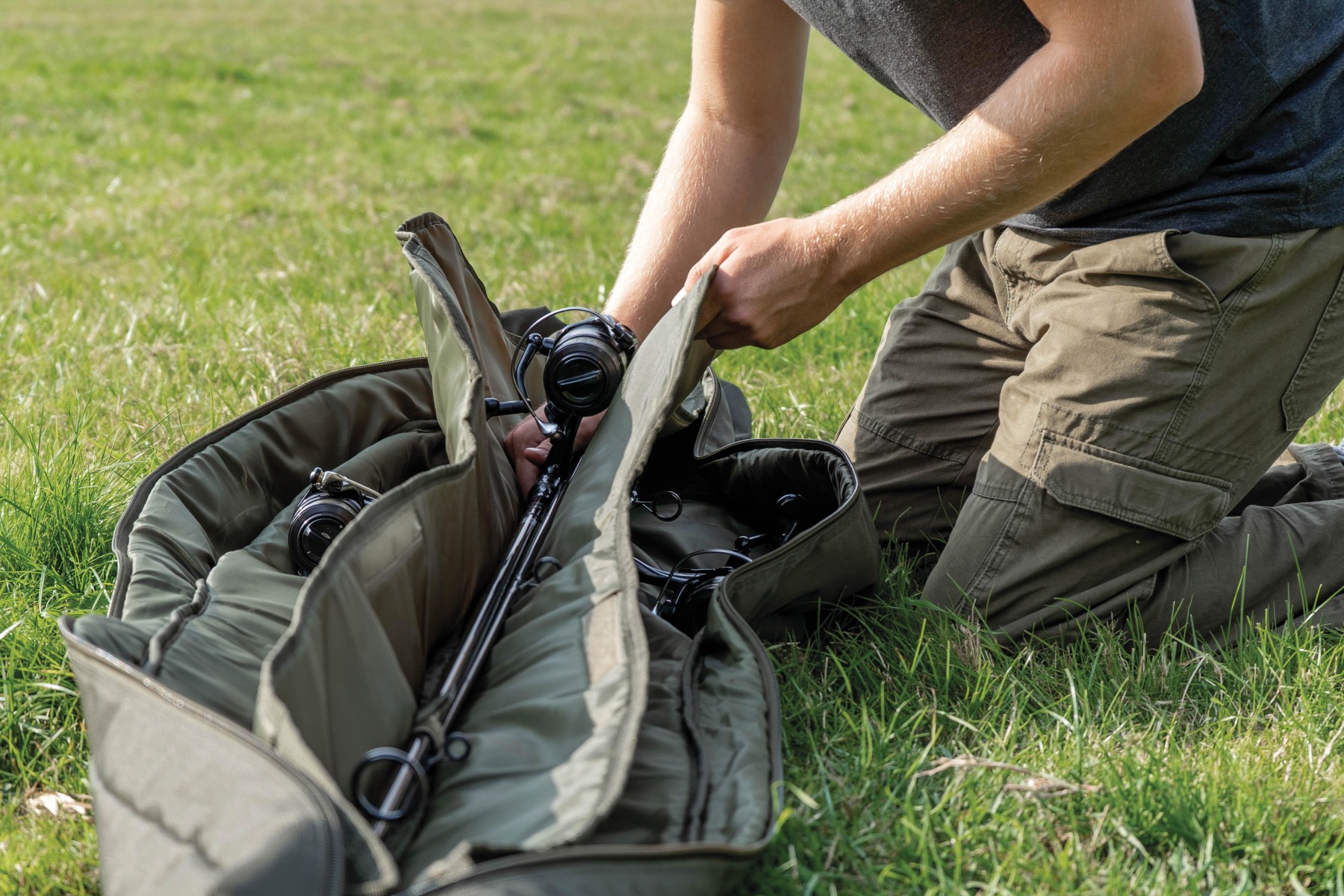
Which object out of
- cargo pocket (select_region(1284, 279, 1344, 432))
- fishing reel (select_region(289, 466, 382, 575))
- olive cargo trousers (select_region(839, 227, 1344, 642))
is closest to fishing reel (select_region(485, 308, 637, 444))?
fishing reel (select_region(289, 466, 382, 575))

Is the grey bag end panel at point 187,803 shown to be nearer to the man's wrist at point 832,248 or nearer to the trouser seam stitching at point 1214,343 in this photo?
the man's wrist at point 832,248

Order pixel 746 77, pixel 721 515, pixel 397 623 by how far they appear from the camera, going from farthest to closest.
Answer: pixel 746 77, pixel 721 515, pixel 397 623

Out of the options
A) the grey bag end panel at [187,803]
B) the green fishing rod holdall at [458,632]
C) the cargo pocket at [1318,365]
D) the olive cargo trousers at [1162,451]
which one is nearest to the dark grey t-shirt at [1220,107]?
the olive cargo trousers at [1162,451]

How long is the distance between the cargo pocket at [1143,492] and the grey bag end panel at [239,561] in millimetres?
1452

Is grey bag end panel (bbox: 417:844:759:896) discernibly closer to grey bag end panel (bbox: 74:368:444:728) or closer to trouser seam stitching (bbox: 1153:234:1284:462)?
grey bag end panel (bbox: 74:368:444:728)

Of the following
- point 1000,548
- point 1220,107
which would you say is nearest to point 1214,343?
point 1220,107

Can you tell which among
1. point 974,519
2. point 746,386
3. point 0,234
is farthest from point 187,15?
point 974,519

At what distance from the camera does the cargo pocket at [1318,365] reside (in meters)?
2.51

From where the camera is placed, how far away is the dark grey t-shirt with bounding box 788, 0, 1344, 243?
2.39 meters

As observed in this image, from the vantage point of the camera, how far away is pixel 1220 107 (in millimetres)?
2418

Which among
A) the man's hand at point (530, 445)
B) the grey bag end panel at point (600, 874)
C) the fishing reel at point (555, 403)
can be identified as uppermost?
the fishing reel at point (555, 403)

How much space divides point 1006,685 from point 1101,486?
0.56m

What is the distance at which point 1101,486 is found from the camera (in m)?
2.48

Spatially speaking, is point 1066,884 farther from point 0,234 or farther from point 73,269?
point 0,234
